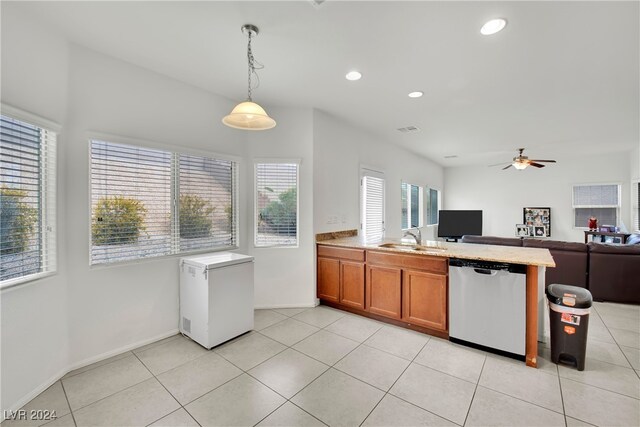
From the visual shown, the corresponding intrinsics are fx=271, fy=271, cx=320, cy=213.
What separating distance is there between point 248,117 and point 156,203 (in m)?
1.51

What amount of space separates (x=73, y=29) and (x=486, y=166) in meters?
9.61

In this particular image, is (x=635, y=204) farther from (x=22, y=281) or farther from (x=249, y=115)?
(x=22, y=281)

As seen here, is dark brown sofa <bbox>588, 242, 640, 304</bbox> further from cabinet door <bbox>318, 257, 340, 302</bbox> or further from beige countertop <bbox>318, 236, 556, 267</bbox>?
cabinet door <bbox>318, 257, 340, 302</bbox>

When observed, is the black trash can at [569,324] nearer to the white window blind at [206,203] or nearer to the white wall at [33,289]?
the white window blind at [206,203]

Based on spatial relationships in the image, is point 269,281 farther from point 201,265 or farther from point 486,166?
point 486,166

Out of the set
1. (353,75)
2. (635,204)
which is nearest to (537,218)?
(635,204)

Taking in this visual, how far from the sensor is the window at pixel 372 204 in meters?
4.92

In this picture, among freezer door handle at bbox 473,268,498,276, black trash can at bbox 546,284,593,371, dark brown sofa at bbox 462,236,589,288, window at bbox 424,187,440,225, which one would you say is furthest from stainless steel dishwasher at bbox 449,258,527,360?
window at bbox 424,187,440,225

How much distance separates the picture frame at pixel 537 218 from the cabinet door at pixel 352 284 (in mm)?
6973

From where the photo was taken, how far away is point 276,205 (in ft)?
12.6

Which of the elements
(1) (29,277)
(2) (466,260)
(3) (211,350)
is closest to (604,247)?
(2) (466,260)

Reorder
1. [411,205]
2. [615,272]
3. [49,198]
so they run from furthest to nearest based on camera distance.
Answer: [411,205] → [615,272] → [49,198]

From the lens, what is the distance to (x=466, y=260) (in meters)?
2.70

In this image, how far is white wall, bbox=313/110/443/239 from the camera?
3.93 meters
